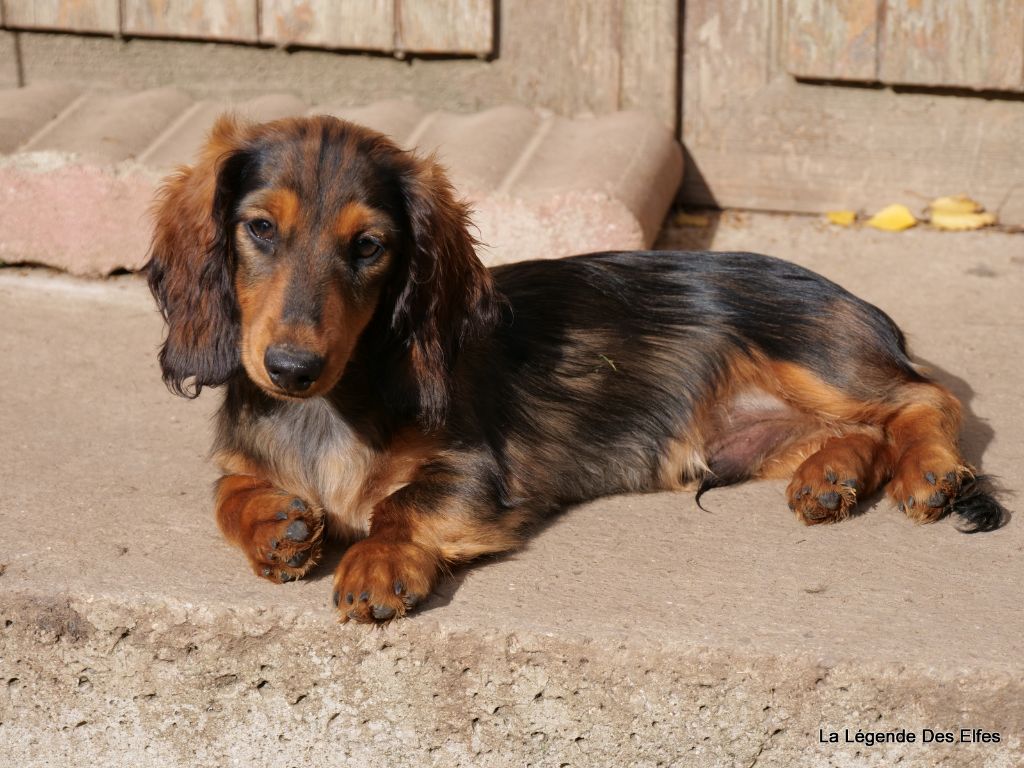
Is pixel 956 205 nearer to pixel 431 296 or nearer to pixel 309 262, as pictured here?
pixel 431 296

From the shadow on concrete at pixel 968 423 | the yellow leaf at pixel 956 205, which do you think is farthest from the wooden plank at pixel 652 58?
the shadow on concrete at pixel 968 423

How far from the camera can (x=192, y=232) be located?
133 inches

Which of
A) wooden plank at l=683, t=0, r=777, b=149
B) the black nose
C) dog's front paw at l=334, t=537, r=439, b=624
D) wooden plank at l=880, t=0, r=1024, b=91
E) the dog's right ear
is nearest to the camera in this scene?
the black nose

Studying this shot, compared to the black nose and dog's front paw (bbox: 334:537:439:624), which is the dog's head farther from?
dog's front paw (bbox: 334:537:439:624)

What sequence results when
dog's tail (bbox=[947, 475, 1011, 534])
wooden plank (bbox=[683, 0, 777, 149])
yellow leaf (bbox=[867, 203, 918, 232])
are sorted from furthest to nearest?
yellow leaf (bbox=[867, 203, 918, 232]), wooden plank (bbox=[683, 0, 777, 149]), dog's tail (bbox=[947, 475, 1011, 534])

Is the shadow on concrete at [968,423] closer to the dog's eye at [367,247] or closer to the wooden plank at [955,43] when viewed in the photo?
the wooden plank at [955,43]

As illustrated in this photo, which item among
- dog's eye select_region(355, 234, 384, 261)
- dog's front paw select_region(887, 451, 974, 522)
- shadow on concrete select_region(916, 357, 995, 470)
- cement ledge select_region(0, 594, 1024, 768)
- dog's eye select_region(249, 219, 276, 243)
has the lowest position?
cement ledge select_region(0, 594, 1024, 768)

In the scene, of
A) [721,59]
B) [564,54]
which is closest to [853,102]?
[721,59]

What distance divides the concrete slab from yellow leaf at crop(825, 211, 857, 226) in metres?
2.36

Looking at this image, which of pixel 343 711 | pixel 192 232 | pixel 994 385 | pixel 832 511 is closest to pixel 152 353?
pixel 192 232

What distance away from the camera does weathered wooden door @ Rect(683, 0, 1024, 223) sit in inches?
217

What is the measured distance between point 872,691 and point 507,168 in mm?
2903

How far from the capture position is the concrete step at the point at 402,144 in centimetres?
509

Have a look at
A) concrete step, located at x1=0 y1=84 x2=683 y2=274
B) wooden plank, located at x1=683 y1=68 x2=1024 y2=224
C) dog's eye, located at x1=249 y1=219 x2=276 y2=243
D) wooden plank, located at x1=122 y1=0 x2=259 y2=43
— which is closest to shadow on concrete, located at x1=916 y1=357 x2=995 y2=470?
concrete step, located at x1=0 y1=84 x2=683 y2=274
